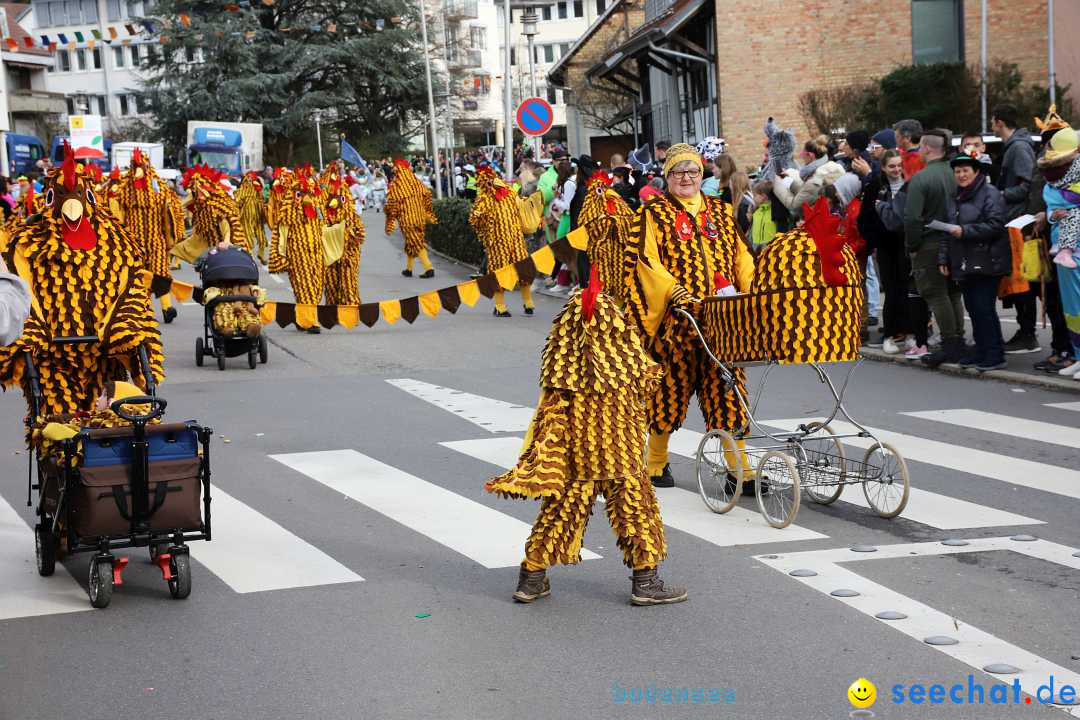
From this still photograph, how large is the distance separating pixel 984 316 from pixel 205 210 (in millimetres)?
10106

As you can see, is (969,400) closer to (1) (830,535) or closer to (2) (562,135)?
(1) (830,535)

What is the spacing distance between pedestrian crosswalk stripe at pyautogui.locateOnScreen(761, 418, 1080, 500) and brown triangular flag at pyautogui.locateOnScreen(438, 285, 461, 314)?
5194mm

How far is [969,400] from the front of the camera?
1198cm

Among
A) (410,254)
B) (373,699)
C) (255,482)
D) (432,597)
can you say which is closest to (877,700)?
(373,699)

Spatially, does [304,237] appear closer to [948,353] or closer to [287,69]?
[948,353]

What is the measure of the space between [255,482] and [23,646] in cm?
352

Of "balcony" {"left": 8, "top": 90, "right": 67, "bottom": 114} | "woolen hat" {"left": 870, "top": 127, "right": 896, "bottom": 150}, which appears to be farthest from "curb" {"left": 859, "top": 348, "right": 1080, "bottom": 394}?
"balcony" {"left": 8, "top": 90, "right": 67, "bottom": 114}

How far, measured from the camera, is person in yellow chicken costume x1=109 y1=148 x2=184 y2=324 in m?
19.9

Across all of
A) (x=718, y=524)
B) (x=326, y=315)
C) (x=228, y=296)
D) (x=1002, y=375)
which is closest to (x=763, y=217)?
(x=1002, y=375)

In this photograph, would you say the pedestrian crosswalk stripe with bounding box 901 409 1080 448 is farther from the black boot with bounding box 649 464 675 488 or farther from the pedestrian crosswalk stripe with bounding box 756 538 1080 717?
the pedestrian crosswalk stripe with bounding box 756 538 1080 717

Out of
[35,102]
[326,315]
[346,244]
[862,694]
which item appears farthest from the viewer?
[35,102]

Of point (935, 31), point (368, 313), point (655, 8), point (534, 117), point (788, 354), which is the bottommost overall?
point (368, 313)

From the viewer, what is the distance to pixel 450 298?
1505 cm

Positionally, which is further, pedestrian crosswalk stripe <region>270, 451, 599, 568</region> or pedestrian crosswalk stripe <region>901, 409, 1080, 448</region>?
pedestrian crosswalk stripe <region>901, 409, 1080, 448</region>
